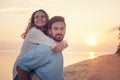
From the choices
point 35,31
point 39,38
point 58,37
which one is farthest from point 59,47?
point 35,31

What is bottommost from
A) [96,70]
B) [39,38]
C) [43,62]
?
[96,70]

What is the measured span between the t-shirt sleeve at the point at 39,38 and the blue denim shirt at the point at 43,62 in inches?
1.7

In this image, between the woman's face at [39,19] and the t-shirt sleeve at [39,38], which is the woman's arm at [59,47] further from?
the woman's face at [39,19]

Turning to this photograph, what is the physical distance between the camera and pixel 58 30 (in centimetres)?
246

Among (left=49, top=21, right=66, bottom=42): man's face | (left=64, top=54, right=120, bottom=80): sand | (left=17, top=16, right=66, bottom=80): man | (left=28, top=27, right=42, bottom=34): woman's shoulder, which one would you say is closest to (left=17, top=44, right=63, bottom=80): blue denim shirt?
(left=17, top=16, right=66, bottom=80): man

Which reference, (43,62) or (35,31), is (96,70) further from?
(43,62)

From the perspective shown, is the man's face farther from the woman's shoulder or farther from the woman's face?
the woman's face

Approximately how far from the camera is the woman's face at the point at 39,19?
2.87 metres

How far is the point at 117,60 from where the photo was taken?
15.0 meters

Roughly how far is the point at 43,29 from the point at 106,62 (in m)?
12.3

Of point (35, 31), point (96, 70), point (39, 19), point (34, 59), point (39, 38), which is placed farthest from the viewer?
point (96, 70)

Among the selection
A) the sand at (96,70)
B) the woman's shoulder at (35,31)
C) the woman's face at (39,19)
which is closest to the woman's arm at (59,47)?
the woman's shoulder at (35,31)

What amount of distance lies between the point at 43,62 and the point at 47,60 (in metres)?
0.03

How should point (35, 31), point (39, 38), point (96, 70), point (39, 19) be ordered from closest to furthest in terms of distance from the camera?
point (39, 38), point (35, 31), point (39, 19), point (96, 70)
